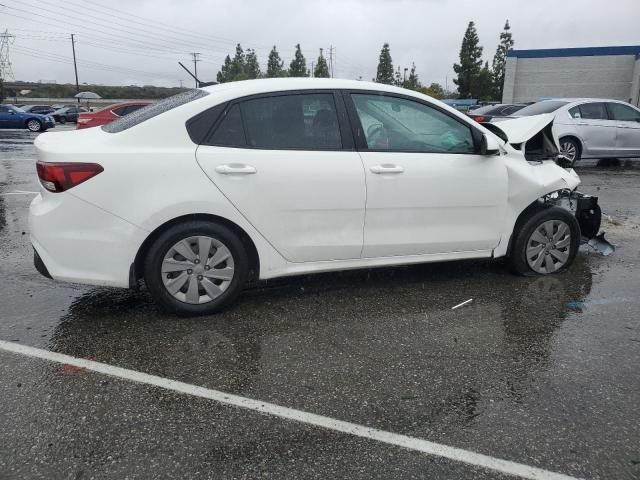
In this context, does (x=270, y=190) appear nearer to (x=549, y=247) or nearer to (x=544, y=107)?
(x=549, y=247)

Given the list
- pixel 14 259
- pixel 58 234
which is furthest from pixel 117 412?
pixel 14 259

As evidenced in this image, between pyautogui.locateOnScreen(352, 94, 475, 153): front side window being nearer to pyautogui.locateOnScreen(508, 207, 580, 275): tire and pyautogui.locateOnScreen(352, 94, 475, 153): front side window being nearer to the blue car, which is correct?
pyautogui.locateOnScreen(508, 207, 580, 275): tire

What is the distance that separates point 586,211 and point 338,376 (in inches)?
141

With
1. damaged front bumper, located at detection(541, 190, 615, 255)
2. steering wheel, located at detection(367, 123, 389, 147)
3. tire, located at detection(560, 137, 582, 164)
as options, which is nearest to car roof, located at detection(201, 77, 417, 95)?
steering wheel, located at detection(367, 123, 389, 147)

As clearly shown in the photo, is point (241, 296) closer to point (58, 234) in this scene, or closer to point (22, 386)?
point (58, 234)

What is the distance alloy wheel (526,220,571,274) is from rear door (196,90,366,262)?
66.3 inches

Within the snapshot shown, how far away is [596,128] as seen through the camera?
12.3 metres

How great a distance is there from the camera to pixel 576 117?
40.2ft

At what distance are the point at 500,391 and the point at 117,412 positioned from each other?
2056 mm

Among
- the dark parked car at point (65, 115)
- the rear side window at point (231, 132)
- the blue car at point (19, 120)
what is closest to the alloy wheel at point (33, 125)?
the blue car at point (19, 120)

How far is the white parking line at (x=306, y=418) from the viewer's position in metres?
2.39

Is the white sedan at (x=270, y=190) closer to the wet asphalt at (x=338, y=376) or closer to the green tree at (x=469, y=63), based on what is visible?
the wet asphalt at (x=338, y=376)

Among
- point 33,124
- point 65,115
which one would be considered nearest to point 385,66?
point 65,115

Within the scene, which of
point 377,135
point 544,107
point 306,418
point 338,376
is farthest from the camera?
point 544,107
